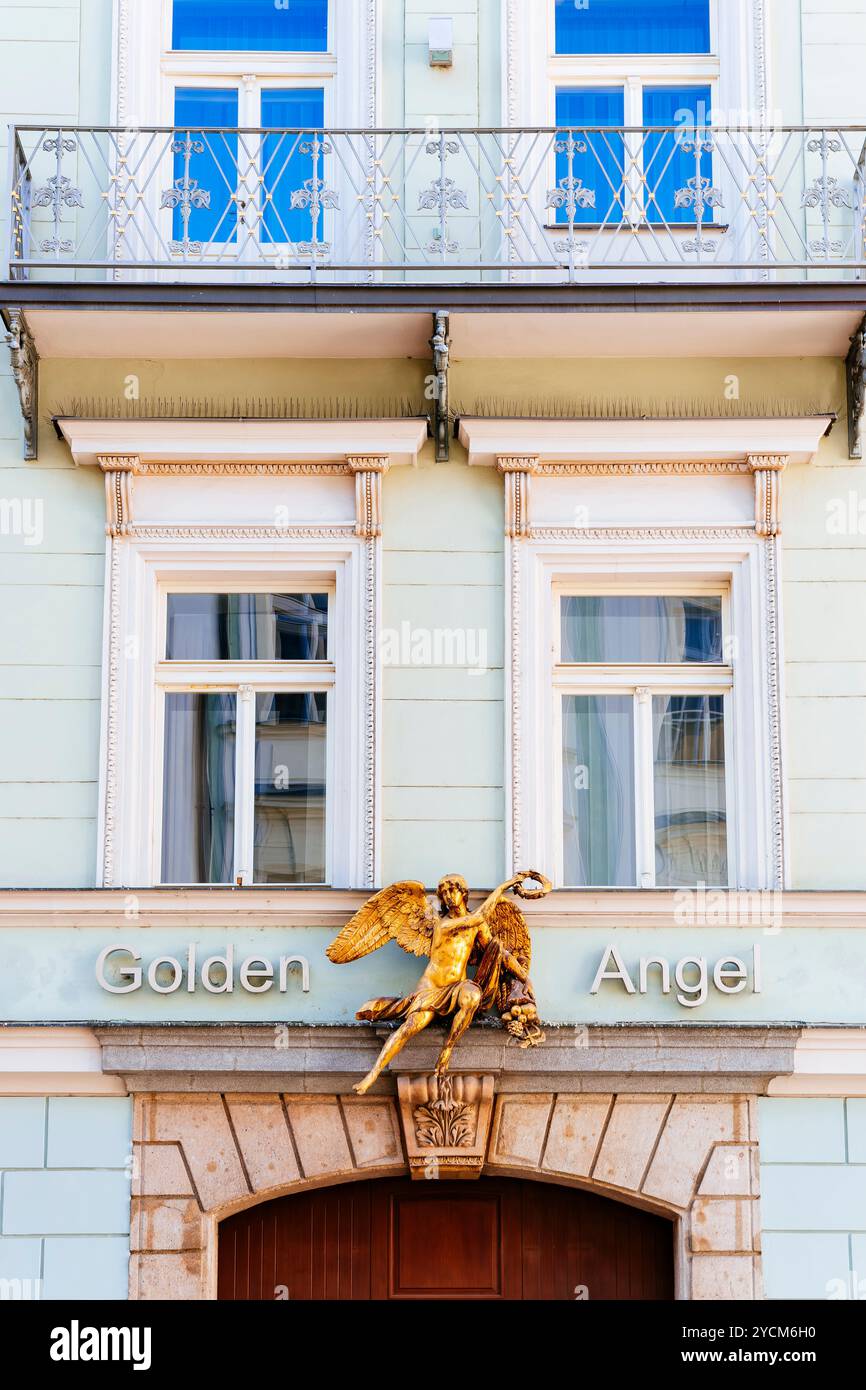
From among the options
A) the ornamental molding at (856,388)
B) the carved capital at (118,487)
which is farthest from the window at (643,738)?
the carved capital at (118,487)

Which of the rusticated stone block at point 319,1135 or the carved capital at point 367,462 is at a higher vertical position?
the carved capital at point 367,462

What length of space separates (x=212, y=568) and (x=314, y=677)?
82 centimetres

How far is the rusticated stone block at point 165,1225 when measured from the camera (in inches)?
432

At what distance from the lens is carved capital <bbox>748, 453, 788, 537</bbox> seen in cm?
1171

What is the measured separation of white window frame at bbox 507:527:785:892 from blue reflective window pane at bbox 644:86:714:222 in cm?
199

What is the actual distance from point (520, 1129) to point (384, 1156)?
715 millimetres

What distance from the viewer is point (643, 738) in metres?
11.8

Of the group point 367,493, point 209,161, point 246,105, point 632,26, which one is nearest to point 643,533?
point 367,493

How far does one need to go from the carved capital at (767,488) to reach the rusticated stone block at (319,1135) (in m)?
3.88

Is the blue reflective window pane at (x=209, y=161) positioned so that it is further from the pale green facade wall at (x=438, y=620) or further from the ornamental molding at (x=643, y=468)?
the ornamental molding at (x=643, y=468)

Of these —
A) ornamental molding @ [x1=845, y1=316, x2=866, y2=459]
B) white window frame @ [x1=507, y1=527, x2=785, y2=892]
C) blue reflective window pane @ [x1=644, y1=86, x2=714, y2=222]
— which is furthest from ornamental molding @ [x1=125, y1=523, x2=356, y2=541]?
ornamental molding @ [x1=845, y1=316, x2=866, y2=459]

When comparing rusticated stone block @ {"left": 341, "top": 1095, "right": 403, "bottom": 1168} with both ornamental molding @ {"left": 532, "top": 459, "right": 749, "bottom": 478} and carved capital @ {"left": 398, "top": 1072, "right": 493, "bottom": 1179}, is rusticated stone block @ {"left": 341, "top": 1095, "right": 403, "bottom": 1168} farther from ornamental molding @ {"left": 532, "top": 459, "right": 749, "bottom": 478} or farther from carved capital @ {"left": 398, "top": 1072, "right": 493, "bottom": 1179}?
ornamental molding @ {"left": 532, "top": 459, "right": 749, "bottom": 478}

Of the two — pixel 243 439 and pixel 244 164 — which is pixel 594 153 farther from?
pixel 243 439

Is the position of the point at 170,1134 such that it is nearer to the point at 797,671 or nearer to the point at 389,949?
the point at 389,949
